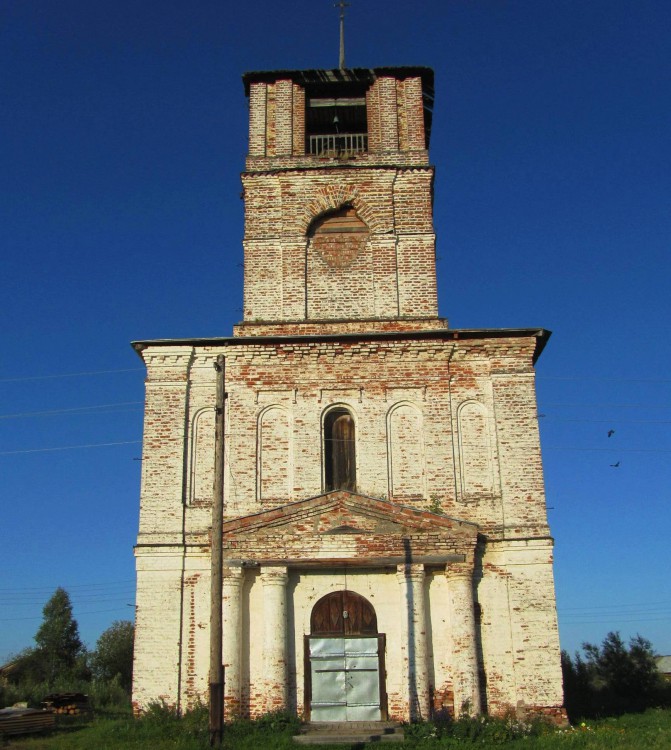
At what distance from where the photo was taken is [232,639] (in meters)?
15.5

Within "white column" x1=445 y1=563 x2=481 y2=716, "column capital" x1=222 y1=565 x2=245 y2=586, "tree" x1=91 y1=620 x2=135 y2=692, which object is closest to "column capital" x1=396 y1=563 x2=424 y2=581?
"white column" x1=445 y1=563 x2=481 y2=716

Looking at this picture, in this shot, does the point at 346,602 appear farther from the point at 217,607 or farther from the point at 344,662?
the point at 217,607

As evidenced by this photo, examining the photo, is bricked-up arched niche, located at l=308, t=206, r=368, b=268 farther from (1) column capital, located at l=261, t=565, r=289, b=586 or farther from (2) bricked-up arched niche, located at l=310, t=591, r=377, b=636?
(2) bricked-up arched niche, located at l=310, t=591, r=377, b=636

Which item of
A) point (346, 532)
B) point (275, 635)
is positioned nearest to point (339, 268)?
point (346, 532)

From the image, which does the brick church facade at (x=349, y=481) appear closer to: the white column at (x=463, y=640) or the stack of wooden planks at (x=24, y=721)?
the white column at (x=463, y=640)

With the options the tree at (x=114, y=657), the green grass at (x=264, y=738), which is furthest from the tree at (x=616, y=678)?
the tree at (x=114, y=657)

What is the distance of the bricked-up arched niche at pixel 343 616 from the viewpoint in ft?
52.1

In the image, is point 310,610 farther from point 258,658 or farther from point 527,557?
point 527,557

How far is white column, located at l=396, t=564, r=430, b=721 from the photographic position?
1505cm

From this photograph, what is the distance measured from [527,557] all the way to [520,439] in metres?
2.40

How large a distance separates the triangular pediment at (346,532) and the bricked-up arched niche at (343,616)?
918 millimetres

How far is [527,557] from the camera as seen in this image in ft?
53.1

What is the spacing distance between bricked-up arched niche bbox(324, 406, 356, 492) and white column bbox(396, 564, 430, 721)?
→ 223 cm

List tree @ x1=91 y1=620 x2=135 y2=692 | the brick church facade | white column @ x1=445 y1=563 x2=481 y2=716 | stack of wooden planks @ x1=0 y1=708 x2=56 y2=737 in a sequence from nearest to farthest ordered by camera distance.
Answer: white column @ x1=445 y1=563 x2=481 y2=716 → the brick church facade → stack of wooden planks @ x1=0 y1=708 x2=56 y2=737 → tree @ x1=91 y1=620 x2=135 y2=692
